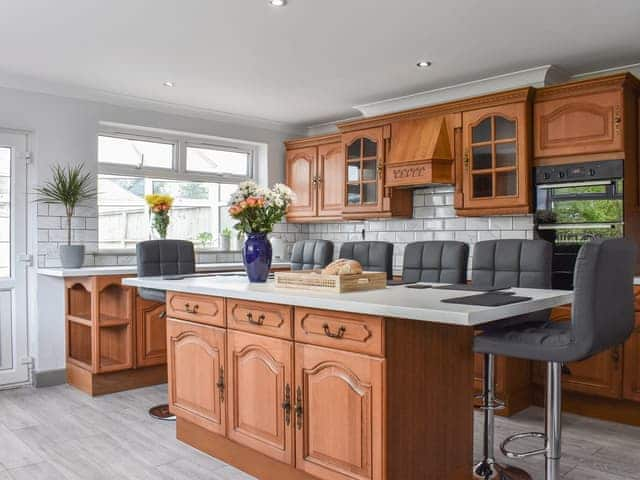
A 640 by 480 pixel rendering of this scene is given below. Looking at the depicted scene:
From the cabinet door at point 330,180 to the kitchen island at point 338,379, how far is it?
2.95m

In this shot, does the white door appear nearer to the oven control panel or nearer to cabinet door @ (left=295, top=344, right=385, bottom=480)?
cabinet door @ (left=295, top=344, right=385, bottom=480)

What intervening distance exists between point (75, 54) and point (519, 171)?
129 inches

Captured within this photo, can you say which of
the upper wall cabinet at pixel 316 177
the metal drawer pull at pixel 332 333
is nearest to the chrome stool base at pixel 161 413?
the metal drawer pull at pixel 332 333

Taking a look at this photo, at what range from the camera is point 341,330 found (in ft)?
7.45

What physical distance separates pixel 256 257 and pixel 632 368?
2.45m

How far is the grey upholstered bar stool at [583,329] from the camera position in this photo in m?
2.11

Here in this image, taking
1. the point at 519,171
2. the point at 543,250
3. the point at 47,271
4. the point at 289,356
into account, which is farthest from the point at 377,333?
the point at 47,271

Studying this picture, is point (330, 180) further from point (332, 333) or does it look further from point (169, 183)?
Result: point (332, 333)

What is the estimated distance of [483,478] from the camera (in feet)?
8.80

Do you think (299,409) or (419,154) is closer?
(299,409)

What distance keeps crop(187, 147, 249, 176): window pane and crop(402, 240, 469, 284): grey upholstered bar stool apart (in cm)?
286

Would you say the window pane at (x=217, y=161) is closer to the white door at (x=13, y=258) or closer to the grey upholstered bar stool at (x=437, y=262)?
the white door at (x=13, y=258)

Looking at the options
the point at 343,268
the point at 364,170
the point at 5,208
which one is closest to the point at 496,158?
the point at 364,170

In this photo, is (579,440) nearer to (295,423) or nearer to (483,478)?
(483,478)
